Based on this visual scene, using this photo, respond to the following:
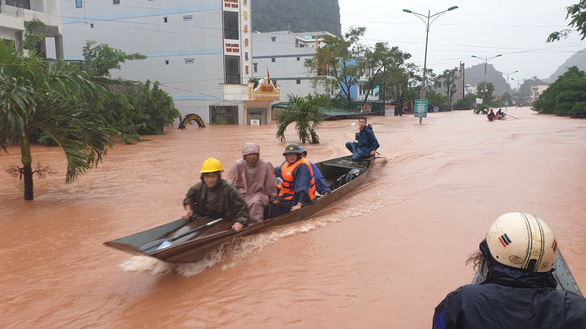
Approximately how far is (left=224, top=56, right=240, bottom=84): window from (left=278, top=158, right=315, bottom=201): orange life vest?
88.6 ft

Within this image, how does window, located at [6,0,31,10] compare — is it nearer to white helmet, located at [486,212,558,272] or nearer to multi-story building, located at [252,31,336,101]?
white helmet, located at [486,212,558,272]

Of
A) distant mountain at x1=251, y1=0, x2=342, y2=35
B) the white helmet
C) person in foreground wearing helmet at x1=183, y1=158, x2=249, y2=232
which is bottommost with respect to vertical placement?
person in foreground wearing helmet at x1=183, y1=158, x2=249, y2=232

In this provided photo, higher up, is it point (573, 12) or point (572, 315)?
point (573, 12)

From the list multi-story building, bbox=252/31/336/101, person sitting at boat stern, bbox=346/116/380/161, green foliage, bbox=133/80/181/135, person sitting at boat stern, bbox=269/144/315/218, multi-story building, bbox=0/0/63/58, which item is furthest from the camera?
multi-story building, bbox=252/31/336/101

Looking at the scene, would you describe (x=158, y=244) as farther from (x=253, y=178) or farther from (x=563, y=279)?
(x=563, y=279)

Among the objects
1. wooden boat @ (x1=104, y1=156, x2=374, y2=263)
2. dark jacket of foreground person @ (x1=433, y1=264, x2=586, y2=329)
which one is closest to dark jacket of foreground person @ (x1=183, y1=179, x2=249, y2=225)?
wooden boat @ (x1=104, y1=156, x2=374, y2=263)

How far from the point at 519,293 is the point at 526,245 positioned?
0.21 m

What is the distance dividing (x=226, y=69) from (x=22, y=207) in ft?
84.8

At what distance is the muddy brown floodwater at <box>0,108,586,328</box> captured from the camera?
403 cm

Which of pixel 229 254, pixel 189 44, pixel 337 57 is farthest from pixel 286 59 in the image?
pixel 229 254

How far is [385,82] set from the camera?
4553 centimetres

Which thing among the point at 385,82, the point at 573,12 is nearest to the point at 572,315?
the point at 573,12

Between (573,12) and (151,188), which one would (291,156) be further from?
(573,12)

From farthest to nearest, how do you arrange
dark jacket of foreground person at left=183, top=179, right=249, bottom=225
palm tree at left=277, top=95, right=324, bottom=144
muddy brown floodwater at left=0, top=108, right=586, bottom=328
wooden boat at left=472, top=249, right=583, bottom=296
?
1. palm tree at left=277, top=95, right=324, bottom=144
2. dark jacket of foreground person at left=183, top=179, right=249, bottom=225
3. muddy brown floodwater at left=0, top=108, right=586, bottom=328
4. wooden boat at left=472, top=249, right=583, bottom=296
